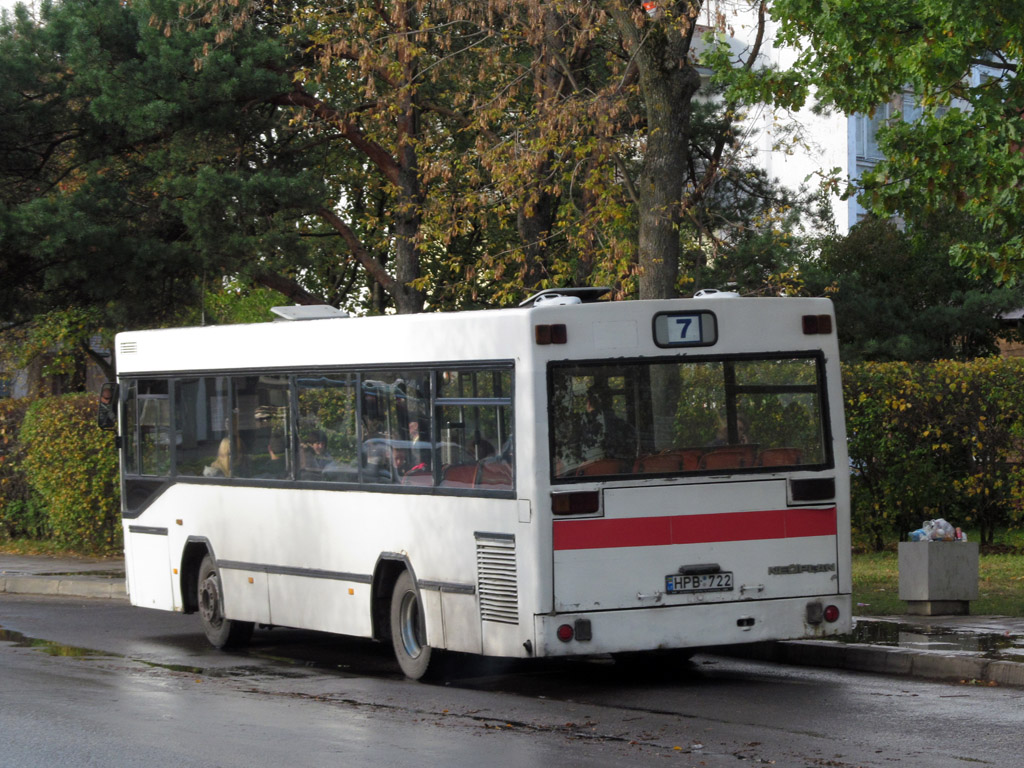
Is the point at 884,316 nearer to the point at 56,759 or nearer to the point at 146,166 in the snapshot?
the point at 146,166

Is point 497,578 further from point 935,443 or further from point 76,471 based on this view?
point 76,471

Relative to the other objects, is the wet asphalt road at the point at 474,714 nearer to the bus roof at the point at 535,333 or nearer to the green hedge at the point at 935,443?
the bus roof at the point at 535,333

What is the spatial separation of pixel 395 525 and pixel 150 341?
175 inches

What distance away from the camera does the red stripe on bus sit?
1022cm

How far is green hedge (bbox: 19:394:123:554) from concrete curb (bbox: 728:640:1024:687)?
44.0ft

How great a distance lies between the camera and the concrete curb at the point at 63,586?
63.2 feet

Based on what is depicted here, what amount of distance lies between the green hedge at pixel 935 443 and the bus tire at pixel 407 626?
10.0 metres

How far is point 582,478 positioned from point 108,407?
678cm

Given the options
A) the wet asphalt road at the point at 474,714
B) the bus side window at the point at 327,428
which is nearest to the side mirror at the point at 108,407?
the wet asphalt road at the point at 474,714

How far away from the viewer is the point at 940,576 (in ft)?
44.3

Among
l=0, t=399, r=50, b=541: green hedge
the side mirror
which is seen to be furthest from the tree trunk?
l=0, t=399, r=50, b=541: green hedge

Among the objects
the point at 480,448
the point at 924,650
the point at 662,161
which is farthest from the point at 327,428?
the point at 662,161

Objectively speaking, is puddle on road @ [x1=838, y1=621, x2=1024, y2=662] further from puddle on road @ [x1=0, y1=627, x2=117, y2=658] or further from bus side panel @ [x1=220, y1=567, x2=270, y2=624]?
puddle on road @ [x1=0, y1=627, x2=117, y2=658]

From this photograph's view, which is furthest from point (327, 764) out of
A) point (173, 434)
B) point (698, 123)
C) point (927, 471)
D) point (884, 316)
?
point (884, 316)
